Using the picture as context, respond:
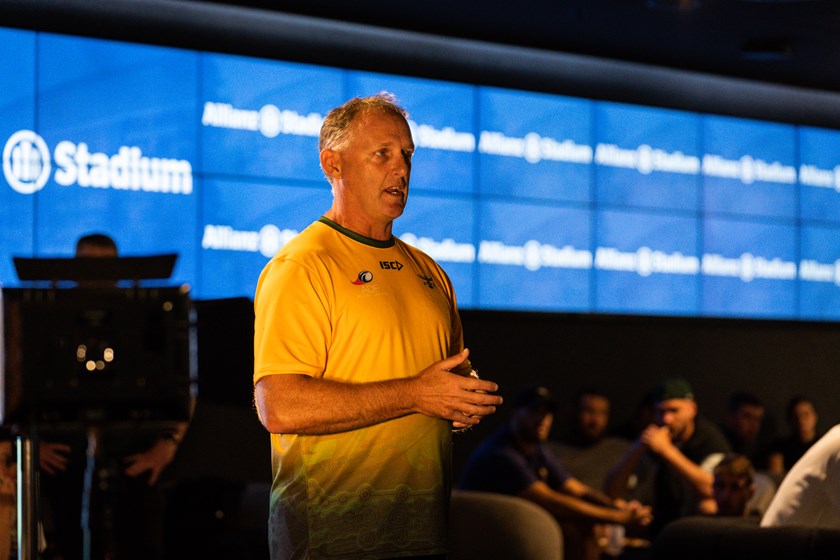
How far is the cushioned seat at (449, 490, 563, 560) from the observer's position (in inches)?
161

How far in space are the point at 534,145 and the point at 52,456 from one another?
13.0 feet

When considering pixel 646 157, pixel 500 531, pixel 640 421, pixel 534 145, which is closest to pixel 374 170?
pixel 500 531

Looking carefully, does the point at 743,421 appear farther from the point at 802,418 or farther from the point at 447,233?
the point at 447,233

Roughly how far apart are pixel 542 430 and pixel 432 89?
2315 millimetres

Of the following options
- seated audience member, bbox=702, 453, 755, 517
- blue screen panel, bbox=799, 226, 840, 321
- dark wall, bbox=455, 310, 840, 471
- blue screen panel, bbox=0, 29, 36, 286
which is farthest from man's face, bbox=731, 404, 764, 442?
blue screen panel, bbox=0, 29, 36, 286

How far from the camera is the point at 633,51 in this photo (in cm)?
735

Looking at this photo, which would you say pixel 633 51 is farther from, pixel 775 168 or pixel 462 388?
pixel 462 388

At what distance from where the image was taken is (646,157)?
741 cm

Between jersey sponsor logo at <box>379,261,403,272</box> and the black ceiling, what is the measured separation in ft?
14.5

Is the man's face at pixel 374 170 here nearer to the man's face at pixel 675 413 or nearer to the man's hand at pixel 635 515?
the man's hand at pixel 635 515

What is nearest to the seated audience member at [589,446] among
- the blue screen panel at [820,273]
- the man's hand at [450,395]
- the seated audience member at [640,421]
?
the seated audience member at [640,421]

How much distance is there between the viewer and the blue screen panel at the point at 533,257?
6773mm

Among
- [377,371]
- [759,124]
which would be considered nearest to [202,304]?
[377,371]

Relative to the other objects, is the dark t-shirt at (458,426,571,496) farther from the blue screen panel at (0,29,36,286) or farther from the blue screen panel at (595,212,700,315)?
the blue screen panel at (0,29,36,286)
